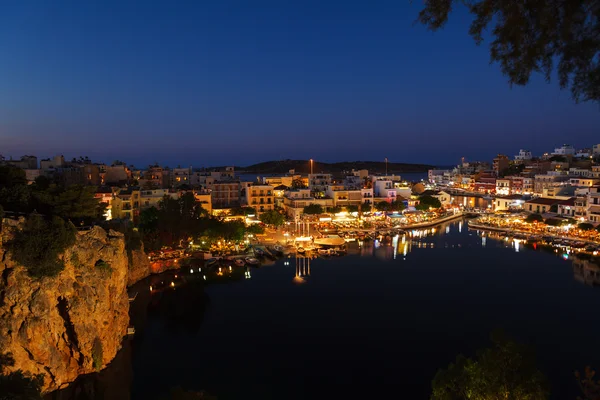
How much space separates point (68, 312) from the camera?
29.2 ft

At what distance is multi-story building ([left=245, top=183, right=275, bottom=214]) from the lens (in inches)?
1121

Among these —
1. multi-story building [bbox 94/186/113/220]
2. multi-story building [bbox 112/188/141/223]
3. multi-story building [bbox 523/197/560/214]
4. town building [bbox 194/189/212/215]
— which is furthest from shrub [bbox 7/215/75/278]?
multi-story building [bbox 523/197/560/214]

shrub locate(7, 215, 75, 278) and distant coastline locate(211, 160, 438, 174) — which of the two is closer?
shrub locate(7, 215, 75, 278)

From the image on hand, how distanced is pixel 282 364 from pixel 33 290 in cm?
556

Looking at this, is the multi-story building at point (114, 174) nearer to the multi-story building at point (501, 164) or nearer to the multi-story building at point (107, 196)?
the multi-story building at point (107, 196)

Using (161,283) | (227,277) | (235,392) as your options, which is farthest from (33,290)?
(227,277)

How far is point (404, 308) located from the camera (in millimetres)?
12773

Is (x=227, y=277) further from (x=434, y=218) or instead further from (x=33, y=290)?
(x=434, y=218)

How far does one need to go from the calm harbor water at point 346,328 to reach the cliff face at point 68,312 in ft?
2.07

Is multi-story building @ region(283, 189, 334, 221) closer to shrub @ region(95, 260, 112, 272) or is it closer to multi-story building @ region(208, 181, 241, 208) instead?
multi-story building @ region(208, 181, 241, 208)

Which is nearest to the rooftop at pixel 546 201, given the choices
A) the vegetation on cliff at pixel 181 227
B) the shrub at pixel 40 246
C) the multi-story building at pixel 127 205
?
the vegetation on cliff at pixel 181 227

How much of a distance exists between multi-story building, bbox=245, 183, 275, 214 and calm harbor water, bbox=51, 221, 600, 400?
36.8 ft

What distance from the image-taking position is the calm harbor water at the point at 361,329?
8859mm

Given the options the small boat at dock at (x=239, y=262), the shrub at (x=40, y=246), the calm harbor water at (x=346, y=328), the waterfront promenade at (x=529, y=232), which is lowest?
the calm harbor water at (x=346, y=328)
